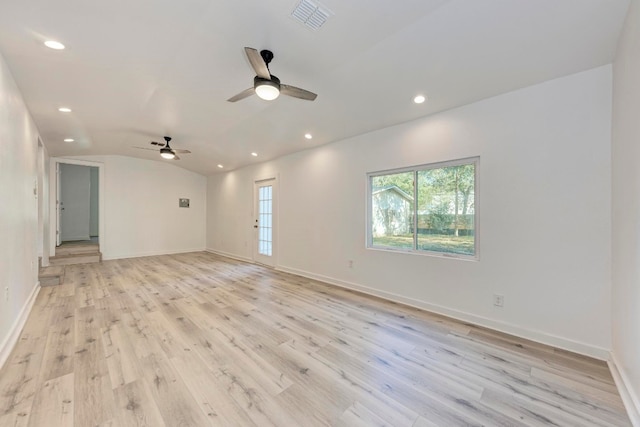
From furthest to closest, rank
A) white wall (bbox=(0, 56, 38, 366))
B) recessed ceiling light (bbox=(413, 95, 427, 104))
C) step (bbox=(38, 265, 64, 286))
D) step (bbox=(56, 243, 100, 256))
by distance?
step (bbox=(56, 243, 100, 256))
step (bbox=(38, 265, 64, 286))
recessed ceiling light (bbox=(413, 95, 427, 104))
white wall (bbox=(0, 56, 38, 366))

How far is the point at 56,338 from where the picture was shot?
8.57ft

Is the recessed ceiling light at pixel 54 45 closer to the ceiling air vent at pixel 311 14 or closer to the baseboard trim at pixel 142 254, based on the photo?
the ceiling air vent at pixel 311 14

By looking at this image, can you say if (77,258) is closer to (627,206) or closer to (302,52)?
(302,52)

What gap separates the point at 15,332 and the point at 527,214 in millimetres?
5213

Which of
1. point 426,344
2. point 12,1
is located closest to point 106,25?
point 12,1

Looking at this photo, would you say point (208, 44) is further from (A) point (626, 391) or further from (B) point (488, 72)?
(A) point (626, 391)

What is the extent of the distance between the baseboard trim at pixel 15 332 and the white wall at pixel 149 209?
13.0ft

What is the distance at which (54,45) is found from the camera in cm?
224

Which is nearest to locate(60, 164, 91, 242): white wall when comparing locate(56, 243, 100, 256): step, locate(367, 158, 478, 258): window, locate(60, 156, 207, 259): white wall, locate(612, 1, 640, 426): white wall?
locate(56, 243, 100, 256): step

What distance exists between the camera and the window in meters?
3.19

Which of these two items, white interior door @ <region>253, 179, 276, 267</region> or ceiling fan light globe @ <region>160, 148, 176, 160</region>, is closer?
ceiling fan light globe @ <region>160, 148, 176, 160</region>

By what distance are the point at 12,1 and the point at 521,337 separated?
502cm

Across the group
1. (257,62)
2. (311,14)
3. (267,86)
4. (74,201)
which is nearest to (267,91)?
(267,86)

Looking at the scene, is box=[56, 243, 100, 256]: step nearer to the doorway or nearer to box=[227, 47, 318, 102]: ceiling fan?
the doorway
